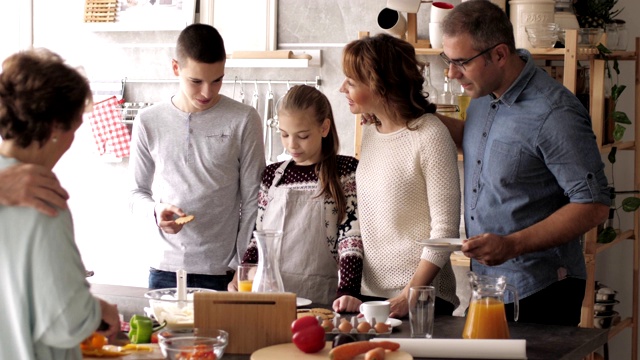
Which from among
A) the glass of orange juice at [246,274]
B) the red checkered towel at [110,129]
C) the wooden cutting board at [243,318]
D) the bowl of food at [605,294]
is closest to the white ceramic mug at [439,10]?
the bowl of food at [605,294]

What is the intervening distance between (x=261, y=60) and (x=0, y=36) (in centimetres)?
174

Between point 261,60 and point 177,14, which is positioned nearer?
point 261,60

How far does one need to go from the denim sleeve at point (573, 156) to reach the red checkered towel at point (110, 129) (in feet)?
9.22

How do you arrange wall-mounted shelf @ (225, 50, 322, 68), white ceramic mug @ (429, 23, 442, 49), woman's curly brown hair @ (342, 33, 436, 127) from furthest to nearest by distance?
wall-mounted shelf @ (225, 50, 322, 68) → white ceramic mug @ (429, 23, 442, 49) → woman's curly brown hair @ (342, 33, 436, 127)

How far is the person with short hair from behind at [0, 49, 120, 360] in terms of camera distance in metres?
1.68

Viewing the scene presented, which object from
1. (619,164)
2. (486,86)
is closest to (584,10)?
(619,164)

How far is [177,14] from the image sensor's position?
481cm

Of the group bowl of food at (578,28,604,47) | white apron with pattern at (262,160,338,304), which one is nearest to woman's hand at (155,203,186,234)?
white apron with pattern at (262,160,338,304)

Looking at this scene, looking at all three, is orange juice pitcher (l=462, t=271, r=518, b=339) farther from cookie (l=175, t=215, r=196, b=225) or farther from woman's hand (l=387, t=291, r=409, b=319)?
cookie (l=175, t=215, r=196, b=225)

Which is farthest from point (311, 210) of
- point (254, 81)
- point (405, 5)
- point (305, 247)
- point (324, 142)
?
point (254, 81)

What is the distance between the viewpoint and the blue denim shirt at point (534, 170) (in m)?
2.64

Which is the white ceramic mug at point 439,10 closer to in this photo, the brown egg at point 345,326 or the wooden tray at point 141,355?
the brown egg at point 345,326

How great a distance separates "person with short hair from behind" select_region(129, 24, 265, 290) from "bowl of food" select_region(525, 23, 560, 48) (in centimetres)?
129

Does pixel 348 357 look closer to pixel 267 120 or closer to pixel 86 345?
pixel 86 345
